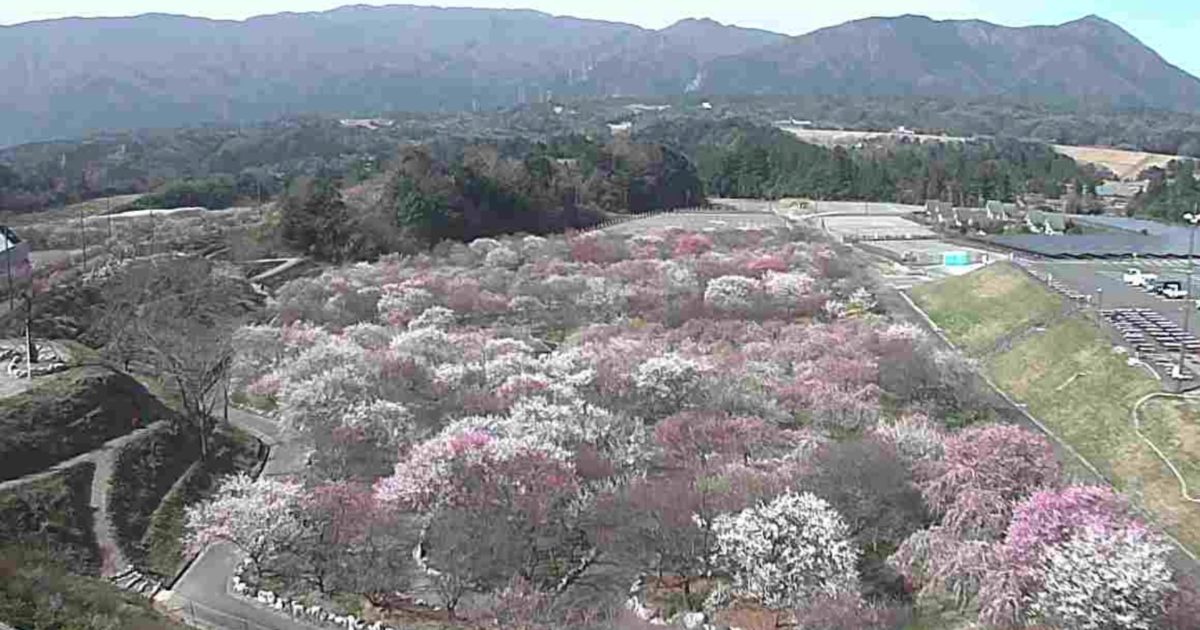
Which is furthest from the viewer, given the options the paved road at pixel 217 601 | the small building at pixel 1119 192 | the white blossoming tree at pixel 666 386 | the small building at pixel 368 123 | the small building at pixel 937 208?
the small building at pixel 368 123

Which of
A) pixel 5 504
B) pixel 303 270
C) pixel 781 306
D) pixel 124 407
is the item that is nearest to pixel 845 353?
pixel 781 306

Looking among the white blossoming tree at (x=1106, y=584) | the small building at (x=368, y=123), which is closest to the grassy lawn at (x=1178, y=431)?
the white blossoming tree at (x=1106, y=584)

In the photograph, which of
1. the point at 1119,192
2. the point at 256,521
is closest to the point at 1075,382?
the point at 256,521

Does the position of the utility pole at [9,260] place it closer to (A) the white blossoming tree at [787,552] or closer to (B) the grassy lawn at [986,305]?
(A) the white blossoming tree at [787,552]

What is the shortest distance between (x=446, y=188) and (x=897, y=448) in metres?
33.8

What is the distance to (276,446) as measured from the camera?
77.8ft

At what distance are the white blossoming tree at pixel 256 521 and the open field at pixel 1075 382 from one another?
1455cm

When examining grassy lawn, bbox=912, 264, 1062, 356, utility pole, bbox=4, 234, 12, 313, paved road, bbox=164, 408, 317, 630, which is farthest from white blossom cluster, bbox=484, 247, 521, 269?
paved road, bbox=164, 408, 317, 630

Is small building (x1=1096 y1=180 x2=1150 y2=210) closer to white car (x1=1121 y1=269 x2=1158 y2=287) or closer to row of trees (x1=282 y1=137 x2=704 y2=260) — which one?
row of trees (x1=282 y1=137 x2=704 y2=260)

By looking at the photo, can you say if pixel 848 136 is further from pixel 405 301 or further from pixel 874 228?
pixel 405 301

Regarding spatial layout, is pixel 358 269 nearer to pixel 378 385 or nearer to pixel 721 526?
pixel 378 385

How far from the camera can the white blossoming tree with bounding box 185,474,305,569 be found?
1636 centimetres

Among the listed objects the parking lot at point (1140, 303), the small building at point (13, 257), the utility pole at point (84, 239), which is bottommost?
the parking lot at point (1140, 303)

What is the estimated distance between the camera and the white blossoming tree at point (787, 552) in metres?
14.6
